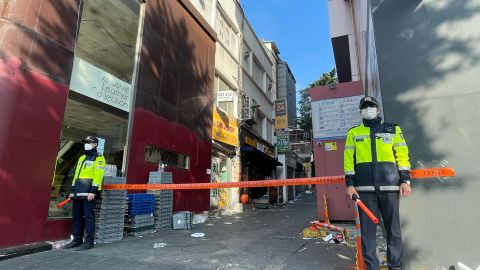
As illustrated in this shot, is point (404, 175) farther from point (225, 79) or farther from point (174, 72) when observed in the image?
point (225, 79)

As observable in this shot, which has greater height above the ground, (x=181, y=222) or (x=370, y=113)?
(x=370, y=113)

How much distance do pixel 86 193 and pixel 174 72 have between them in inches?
240

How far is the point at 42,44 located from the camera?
20.7 feet

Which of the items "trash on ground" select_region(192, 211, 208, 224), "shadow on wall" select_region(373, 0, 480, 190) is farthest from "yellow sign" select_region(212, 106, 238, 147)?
"shadow on wall" select_region(373, 0, 480, 190)

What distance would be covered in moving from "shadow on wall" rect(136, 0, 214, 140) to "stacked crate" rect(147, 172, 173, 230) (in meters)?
2.14

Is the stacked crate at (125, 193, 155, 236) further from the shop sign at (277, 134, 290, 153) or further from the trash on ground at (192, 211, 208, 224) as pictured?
the shop sign at (277, 134, 290, 153)

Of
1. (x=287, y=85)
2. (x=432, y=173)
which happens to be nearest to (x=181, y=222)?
(x=432, y=173)

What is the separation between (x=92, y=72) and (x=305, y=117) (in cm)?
3183

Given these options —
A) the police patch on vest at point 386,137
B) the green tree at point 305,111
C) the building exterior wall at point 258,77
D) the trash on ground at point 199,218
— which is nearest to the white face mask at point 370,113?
the police patch on vest at point 386,137

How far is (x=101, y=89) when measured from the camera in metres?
8.12

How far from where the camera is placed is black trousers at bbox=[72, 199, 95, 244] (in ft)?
19.9

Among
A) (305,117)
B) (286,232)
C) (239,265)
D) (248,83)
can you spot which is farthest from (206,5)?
(305,117)

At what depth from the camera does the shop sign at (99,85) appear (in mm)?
7348

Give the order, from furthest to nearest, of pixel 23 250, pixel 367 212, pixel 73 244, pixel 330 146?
pixel 330 146 < pixel 73 244 < pixel 23 250 < pixel 367 212
